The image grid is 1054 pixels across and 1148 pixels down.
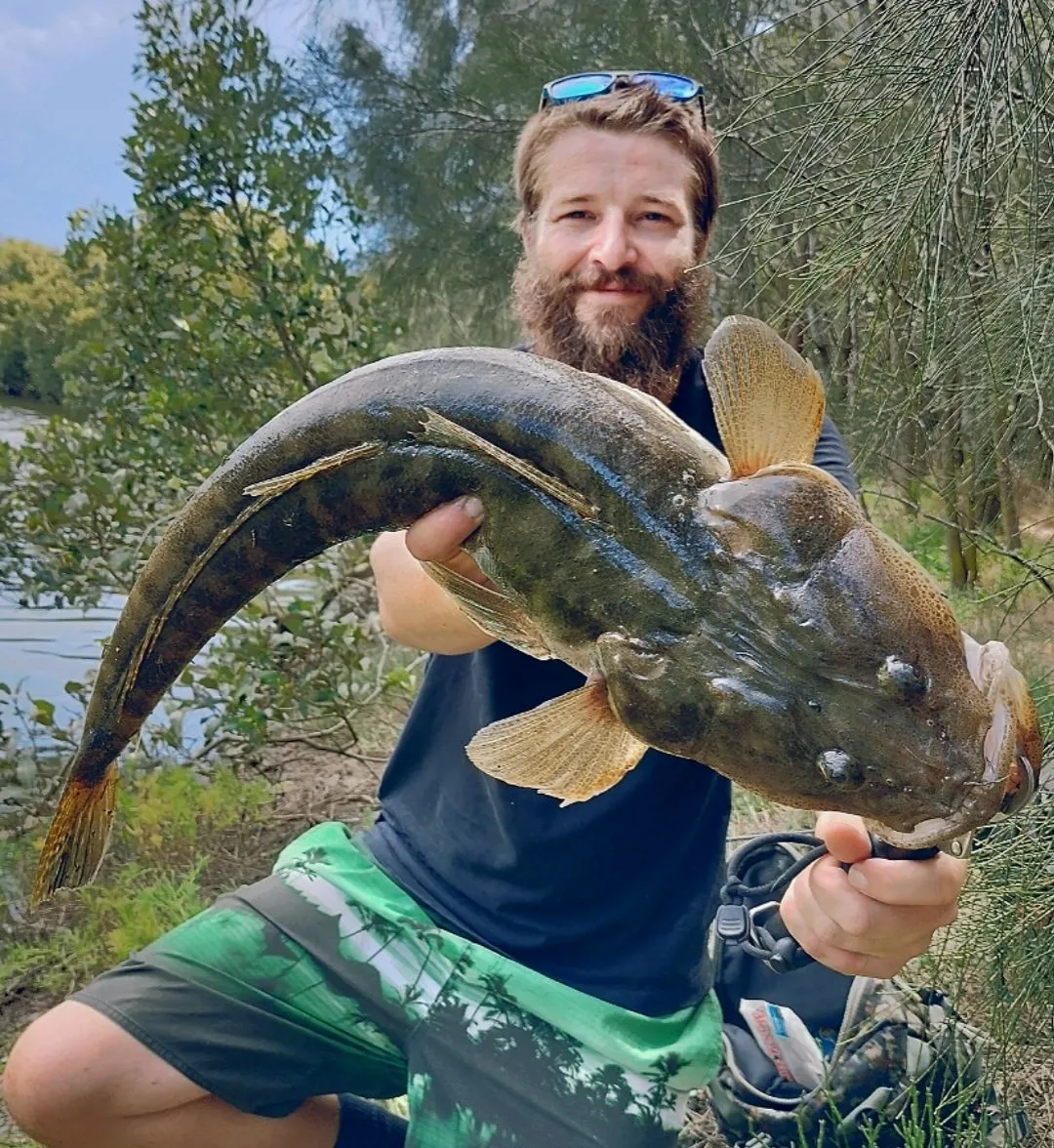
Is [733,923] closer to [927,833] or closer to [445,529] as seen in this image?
[927,833]

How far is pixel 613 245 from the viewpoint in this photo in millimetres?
2504

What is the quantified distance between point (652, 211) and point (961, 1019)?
211 cm

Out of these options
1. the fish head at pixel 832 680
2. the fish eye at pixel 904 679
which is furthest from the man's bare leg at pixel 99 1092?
the fish eye at pixel 904 679

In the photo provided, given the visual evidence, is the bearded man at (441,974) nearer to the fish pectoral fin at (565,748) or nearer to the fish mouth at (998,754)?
the fish pectoral fin at (565,748)

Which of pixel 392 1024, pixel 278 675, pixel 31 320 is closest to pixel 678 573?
pixel 392 1024

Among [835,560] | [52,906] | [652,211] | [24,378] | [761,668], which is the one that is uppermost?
[24,378]

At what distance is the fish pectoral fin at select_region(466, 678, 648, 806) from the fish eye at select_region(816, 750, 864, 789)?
273 millimetres

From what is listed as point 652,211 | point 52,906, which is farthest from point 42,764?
point 652,211

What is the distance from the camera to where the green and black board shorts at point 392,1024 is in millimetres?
1988

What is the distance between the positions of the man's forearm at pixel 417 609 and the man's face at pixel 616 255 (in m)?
0.83

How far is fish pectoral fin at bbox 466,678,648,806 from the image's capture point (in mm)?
1381

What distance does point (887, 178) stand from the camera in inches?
76.1

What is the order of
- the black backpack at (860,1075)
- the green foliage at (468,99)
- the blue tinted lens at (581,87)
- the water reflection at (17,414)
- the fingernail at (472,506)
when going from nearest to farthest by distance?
the fingernail at (472,506), the black backpack at (860,1075), the blue tinted lens at (581,87), the green foliage at (468,99), the water reflection at (17,414)

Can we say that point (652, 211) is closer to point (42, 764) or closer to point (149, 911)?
point (149, 911)
